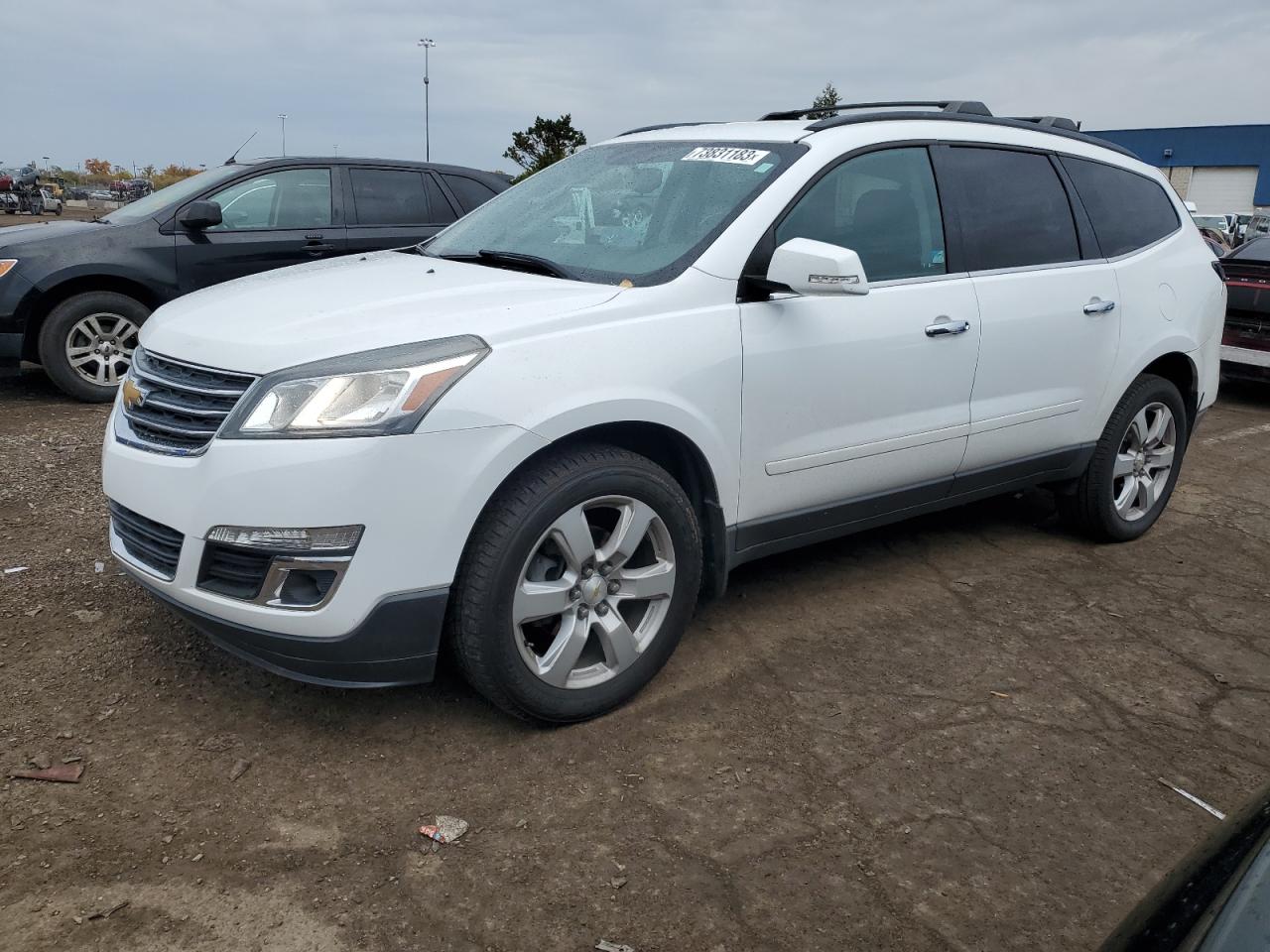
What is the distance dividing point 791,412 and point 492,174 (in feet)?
17.9

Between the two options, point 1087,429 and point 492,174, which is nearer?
point 1087,429

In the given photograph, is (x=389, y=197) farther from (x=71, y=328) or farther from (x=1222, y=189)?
(x=1222, y=189)

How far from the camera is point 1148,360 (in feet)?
15.0

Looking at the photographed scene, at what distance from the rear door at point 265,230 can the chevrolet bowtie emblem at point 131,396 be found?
13.9ft

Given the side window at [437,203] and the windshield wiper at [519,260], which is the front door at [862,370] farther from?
the side window at [437,203]

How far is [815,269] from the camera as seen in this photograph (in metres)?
3.07

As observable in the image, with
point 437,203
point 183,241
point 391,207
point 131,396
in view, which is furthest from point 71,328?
point 131,396

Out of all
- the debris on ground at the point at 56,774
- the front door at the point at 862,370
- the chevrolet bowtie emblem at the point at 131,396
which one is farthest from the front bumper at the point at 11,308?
the front door at the point at 862,370

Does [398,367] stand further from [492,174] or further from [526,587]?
[492,174]

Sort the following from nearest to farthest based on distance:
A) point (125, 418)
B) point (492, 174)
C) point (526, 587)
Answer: point (526, 587), point (125, 418), point (492, 174)

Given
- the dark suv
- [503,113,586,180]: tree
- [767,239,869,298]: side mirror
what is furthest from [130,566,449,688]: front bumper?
[503,113,586,180]: tree

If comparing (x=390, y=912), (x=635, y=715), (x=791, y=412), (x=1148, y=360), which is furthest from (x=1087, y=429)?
(x=390, y=912)

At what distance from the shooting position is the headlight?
258cm

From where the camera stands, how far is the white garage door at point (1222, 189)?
53.6m
